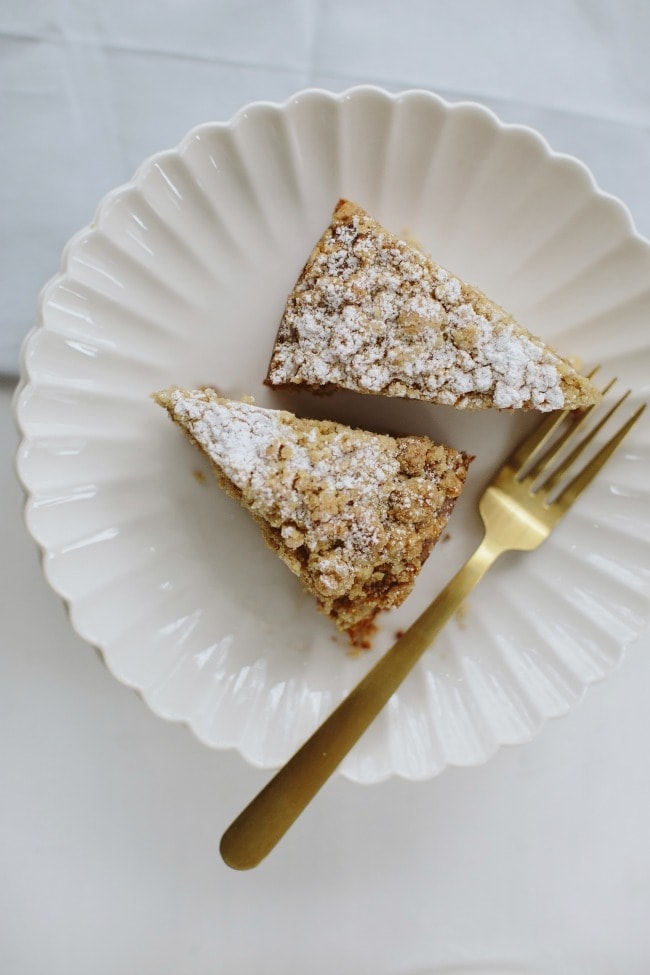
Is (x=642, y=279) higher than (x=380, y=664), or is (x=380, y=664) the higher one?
(x=642, y=279)

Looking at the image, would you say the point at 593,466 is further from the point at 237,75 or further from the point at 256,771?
the point at 237,75

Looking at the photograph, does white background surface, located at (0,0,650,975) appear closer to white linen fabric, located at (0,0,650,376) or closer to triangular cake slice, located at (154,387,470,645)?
white linen fabric, located at (0,0,650,376)

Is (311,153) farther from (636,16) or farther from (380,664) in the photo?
(380,664)

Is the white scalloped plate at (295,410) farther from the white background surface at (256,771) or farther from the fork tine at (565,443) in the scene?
the white background surface at (256,771)

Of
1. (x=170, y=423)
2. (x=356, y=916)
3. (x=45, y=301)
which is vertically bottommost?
(x=356, y=916)

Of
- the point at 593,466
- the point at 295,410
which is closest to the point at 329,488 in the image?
the point at 295,410

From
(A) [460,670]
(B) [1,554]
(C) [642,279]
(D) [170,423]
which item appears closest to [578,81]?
(C) [642,279]
